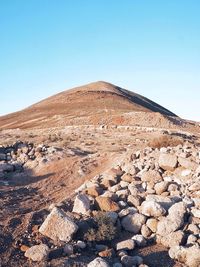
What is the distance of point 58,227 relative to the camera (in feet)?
29.6

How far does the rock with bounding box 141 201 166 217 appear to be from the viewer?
9711mm

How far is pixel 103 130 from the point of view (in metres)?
33.2

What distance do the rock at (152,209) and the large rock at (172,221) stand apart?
0.65ft

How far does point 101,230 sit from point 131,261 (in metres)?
1.05

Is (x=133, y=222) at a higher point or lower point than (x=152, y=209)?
lower

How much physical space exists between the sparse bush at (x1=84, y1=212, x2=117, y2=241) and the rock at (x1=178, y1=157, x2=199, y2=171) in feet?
10.9

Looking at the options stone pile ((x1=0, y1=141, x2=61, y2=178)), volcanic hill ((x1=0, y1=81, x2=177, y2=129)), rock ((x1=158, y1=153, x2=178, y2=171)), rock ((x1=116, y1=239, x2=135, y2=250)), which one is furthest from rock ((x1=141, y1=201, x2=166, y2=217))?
volcanic hill ((x1=0, y1=81, x2=177, y2=129))

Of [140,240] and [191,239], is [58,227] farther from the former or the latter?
[191,239]

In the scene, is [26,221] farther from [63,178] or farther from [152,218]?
[63,178]

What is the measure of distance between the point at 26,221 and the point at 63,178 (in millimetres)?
4337

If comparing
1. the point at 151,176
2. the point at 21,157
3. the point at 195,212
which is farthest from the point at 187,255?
the point at 21,157

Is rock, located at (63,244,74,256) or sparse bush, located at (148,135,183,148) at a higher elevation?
sparse bush, located at (148,135,183,148)

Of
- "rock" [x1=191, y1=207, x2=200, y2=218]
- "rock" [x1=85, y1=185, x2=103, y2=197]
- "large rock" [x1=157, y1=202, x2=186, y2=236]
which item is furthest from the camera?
"rock" [x1=85, y1=185, x2=103, y2=197]

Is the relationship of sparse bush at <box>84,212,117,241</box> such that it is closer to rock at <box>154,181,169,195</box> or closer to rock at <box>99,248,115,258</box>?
rock at <box>99,248,115,258</box>
